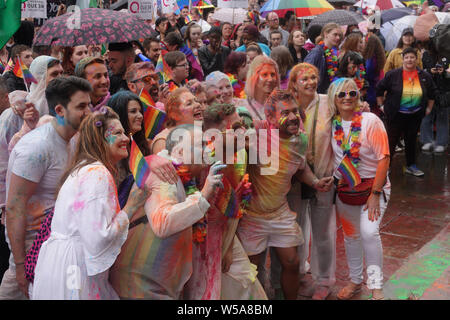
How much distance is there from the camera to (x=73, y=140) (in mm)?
3652

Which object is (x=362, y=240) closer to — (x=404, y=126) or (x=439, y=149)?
(x=404, y=126)

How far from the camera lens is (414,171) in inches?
346

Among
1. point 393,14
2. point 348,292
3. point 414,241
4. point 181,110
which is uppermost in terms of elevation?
point 393,14

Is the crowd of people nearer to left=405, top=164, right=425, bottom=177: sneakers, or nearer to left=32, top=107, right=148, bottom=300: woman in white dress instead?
left=32, top=107, right=148, bottom=300: woman in white dress

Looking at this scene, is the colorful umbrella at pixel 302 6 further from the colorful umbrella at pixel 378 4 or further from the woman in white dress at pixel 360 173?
the woman in white dress at pixel 360 173

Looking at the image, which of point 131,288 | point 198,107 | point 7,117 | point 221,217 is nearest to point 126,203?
point 131,288

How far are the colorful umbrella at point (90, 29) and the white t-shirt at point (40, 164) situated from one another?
5.26 ft

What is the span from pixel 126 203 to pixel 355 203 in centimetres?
216

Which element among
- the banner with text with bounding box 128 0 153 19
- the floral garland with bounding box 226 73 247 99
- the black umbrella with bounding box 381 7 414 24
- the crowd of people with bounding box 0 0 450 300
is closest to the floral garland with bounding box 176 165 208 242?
the crowd of people with bounding box 0 0 450 300

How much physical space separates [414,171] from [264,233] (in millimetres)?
5222

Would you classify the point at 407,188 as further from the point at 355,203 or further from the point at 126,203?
the point at 126,203

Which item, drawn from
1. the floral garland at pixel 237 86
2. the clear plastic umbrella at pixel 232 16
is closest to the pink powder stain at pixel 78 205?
the floral garland at pixel 237 86

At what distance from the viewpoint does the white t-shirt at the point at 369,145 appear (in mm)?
4535

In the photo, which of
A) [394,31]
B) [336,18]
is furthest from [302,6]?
[394,31]
